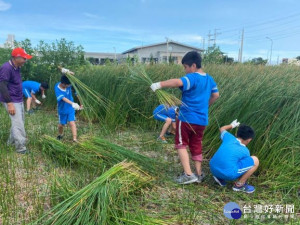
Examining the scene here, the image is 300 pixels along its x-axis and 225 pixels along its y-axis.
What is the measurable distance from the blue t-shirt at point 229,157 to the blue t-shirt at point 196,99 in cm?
39

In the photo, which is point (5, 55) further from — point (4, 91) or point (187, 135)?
point (187, 135)

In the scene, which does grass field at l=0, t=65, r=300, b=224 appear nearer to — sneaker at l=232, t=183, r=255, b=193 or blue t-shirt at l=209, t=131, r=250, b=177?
sneaker at l=232, t=183, r=255, b=193

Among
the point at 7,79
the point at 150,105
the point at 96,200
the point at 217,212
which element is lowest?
the point at 217,212

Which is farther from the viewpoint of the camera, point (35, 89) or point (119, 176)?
point (35, 89)

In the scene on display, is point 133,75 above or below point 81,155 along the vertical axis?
above

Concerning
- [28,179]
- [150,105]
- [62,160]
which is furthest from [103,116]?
[28,179]

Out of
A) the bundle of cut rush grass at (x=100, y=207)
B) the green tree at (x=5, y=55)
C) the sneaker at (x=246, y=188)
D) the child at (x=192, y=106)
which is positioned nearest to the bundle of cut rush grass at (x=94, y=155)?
the child at (x=192, y=106)

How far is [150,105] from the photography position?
5.21 m

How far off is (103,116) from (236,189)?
3215 mm

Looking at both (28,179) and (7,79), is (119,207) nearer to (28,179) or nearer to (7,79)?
(28,179)

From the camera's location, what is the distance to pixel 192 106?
2.88 m

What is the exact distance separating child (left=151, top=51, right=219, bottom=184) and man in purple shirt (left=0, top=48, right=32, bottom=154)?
2069 mm

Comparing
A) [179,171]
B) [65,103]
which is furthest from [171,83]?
[65,103]

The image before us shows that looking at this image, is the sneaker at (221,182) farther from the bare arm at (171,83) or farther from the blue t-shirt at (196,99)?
the bare arm at (171,83)
